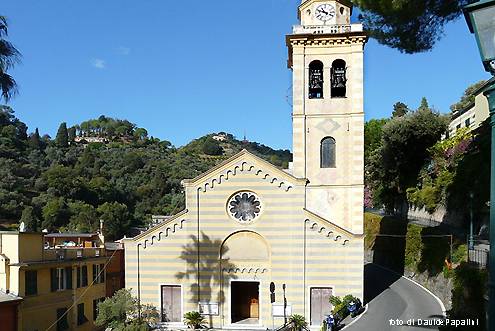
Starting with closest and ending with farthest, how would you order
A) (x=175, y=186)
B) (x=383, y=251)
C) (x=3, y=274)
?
(x=3, y=274) → (x=383, y=251) → (x=175, y=186)

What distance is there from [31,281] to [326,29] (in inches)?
845

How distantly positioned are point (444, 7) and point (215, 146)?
147m

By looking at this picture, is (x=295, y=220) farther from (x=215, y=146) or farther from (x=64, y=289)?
(x=215, y=146)

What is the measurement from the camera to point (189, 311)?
23.2 metres

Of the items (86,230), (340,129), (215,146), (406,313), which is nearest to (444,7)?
(340,129)

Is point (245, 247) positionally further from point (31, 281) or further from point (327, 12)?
point (327, 12)

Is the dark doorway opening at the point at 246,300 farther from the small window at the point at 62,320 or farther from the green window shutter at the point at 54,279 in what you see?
the green window shutter at the point at 54,279

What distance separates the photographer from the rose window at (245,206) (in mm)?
23500

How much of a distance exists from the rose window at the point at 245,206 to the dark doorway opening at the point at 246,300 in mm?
3909

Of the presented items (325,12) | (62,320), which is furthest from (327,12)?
(62,320)

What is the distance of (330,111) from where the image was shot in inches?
1026

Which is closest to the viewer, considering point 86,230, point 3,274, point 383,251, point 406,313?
point 406,313

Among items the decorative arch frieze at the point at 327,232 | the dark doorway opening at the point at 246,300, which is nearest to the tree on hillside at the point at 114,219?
the dark doorway opening at the point at 246,300

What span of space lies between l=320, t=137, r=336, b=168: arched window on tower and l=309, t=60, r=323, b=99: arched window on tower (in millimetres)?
2730
